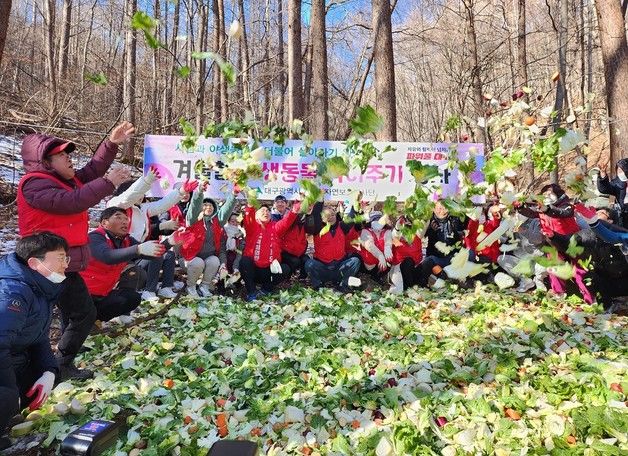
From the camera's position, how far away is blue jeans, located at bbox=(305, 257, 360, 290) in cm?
628

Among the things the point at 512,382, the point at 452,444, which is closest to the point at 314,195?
the point at 452,444

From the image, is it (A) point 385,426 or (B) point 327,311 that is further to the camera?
(B) point 327,311

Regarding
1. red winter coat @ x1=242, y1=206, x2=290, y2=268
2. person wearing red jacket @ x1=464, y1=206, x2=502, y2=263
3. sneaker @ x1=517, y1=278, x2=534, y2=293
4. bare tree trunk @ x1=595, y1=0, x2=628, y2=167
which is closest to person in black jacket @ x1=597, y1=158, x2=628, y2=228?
sneaker @ x1=517, y1=278, x2=534, y2=293

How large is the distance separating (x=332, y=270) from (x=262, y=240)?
1.00m

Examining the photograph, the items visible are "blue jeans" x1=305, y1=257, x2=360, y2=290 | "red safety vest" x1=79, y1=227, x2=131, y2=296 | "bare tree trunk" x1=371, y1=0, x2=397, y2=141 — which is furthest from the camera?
"bare tree trunk" x1=371, y1=0, x2=397, y2=141

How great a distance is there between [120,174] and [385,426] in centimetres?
234

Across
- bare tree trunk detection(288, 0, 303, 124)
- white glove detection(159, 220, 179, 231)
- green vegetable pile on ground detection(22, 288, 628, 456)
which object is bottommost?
green vegetable pile on ground detection(22, 288, 628, 456)

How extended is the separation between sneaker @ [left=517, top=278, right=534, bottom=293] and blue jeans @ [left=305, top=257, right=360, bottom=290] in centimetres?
206

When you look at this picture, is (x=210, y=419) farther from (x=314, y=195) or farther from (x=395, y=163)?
(x=395, y=163)

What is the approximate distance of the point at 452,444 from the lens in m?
2.51

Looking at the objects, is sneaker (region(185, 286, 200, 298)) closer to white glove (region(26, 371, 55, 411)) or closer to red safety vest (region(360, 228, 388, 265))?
red safety vest (region(360, 228, 388, 265))

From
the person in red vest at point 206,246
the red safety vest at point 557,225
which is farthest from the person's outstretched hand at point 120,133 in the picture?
the red safety vest at point 557,225

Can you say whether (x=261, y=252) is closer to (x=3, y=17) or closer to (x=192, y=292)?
(x=192, y=292)

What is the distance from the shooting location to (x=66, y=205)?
310 cm
